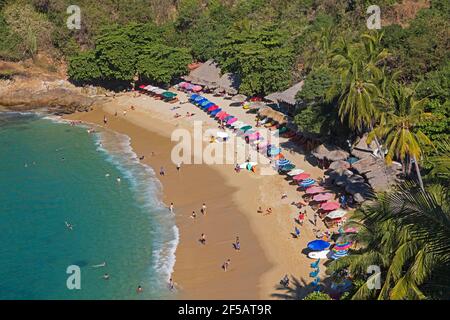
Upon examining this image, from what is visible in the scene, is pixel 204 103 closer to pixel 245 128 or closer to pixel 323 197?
pixel 245 128

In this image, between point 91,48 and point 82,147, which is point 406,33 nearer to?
point 82,147

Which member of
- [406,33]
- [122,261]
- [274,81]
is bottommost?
[122,261]

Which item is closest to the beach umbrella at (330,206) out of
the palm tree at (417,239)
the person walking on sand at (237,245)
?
the person walking on sand at (237,245)

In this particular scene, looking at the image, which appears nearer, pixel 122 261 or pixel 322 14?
pixel 122 261

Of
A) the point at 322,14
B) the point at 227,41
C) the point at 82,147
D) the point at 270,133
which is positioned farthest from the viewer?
the point at 322,14

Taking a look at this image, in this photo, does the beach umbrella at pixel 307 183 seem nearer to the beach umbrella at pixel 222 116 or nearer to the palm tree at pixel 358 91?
the palm tree at pixel 358 91

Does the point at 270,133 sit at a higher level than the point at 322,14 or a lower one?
lower

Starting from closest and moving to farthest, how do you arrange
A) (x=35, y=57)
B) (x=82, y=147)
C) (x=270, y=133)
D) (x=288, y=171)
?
1. (x=288, y=171)
2. (x=270, y=133)
3. (x=82, y=147)
4. (x=35, y=57)

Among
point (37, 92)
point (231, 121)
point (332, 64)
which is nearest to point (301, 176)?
point (332, 64)

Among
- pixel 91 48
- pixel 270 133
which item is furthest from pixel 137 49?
pixel 270 133
